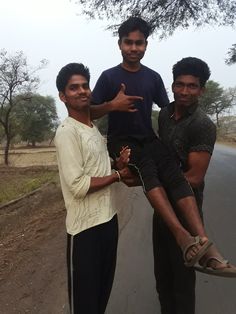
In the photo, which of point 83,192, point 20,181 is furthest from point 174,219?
point 20,181

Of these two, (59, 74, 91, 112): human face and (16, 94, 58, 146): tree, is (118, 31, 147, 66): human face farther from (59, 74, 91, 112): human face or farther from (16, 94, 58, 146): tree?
(16, 94, 58, 146): tree

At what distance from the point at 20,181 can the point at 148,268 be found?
13.2 m

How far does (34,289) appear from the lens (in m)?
5.61

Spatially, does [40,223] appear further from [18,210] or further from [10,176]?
[10,176]

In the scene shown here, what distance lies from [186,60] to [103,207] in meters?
1.26

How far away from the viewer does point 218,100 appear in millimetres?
75625

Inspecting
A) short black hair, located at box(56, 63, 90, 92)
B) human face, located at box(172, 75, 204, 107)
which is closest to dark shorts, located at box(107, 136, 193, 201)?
human face, located at box(172, 75, 204, 107)

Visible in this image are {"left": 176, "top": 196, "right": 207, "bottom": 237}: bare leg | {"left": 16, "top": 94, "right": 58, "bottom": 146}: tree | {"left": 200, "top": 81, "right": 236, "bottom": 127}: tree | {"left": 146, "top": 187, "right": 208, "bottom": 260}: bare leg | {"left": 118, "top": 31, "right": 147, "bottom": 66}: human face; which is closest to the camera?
{"left": 146, "top": 187, "right": 208, "bottom": 260}: bare leg

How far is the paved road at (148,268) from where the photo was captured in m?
4.70

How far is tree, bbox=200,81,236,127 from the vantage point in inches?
2891

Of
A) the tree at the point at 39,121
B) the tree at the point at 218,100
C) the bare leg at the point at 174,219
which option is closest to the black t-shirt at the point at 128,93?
the bare leg at the point at 174,219

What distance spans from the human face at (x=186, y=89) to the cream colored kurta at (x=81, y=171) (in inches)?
28.7

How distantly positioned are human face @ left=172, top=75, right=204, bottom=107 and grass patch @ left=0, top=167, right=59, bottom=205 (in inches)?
377

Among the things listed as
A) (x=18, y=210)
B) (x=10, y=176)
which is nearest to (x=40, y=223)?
(x=18, y=210)
